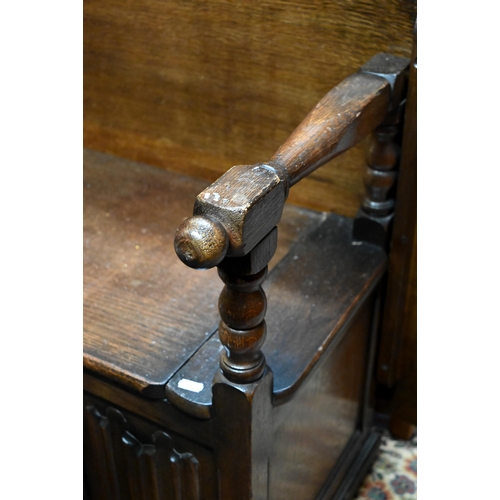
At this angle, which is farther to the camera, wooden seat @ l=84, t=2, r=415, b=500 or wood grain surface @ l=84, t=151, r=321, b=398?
wood grain surface @ l=84, t=151, r=321, b=398

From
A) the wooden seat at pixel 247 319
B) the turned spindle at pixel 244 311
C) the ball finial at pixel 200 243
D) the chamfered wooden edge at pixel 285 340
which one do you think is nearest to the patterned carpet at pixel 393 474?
the wooden seat at pixel 247 319

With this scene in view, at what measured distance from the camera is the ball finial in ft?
1.82

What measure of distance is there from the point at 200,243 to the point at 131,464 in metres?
0.48

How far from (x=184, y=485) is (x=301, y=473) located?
0.61 ft

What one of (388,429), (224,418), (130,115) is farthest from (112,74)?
(388,429)

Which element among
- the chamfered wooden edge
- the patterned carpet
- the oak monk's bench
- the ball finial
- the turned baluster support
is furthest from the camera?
the patterned carpet

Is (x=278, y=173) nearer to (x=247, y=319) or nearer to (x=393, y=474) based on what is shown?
(x=247, y=319)

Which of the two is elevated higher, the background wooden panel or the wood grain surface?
the background wooden panel

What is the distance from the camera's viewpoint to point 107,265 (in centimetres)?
100

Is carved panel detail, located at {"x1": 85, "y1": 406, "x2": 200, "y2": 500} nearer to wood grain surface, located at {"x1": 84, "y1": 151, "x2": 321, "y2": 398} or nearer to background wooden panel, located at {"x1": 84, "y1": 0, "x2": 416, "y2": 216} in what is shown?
wood grain surface, located at {"x1": 84, "y1": 151, "x2": 321, "y2": 398}

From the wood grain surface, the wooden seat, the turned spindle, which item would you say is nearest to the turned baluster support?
the wooden seat

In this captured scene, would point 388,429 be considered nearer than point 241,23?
No

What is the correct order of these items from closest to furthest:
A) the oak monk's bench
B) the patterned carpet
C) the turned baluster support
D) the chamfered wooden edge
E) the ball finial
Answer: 1. the ball finial
2. the oak monk's bench
3. the chamfered wooden edge
4. the turned baluster support
5. the patterned carpet

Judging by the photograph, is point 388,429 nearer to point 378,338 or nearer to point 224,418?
point 378,338
